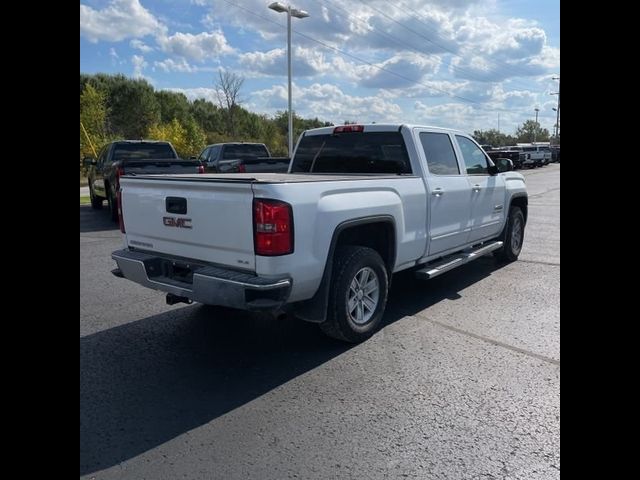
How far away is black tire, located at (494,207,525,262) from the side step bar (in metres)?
0.63

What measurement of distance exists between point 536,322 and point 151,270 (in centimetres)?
366

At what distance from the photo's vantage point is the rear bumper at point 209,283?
12.3 feet

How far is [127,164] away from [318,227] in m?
8.47

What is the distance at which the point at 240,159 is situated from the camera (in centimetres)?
1495

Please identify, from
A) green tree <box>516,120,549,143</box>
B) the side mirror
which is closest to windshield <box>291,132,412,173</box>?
the side mirror

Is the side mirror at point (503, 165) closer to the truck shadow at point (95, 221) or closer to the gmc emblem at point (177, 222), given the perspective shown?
the gmc emblem at point (177, 222)

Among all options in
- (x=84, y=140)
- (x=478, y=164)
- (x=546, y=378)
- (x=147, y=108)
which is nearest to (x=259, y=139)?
(x=147, y=108)

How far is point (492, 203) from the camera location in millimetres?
7039

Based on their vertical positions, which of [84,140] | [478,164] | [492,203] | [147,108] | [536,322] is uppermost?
[147,108]

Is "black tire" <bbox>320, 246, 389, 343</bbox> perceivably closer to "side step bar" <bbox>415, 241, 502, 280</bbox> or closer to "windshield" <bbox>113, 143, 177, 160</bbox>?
"side step bar" <bbox>415, 241, 502, 280</bbox>

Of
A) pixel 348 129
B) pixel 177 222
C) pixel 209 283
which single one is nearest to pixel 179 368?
pixel 209 283

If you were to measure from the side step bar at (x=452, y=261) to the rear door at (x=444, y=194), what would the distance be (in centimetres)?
14
